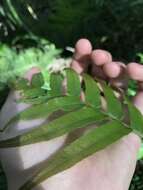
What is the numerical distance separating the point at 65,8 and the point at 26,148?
1101mm

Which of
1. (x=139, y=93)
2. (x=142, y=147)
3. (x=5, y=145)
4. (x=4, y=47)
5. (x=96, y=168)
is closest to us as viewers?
(x=5, y=145)

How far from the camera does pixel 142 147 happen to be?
156cm

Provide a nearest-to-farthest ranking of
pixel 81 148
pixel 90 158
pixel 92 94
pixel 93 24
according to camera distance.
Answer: pixel 81 148 → pixel 92 94 → pixel 90 158 → pixel 93 24

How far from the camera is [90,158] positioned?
1.27 metres

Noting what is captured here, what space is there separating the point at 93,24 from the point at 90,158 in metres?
1.13

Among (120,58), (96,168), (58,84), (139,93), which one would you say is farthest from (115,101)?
(120,58)

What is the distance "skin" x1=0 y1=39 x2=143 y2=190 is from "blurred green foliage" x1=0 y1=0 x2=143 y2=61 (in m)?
0.87

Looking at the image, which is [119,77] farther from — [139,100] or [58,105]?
[58,105]

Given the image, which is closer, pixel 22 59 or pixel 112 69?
pixel 112 69

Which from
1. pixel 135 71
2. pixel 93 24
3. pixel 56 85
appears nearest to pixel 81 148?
pixel 56 85

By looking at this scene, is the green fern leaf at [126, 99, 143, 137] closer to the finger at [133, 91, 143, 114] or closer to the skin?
the skin

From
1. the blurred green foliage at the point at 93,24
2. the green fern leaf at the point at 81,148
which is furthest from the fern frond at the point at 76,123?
the blurred green foliage at the point at 93,24

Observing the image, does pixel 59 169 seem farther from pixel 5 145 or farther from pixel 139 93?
pixel 139 93

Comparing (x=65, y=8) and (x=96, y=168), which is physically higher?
(x=65, y=8)
